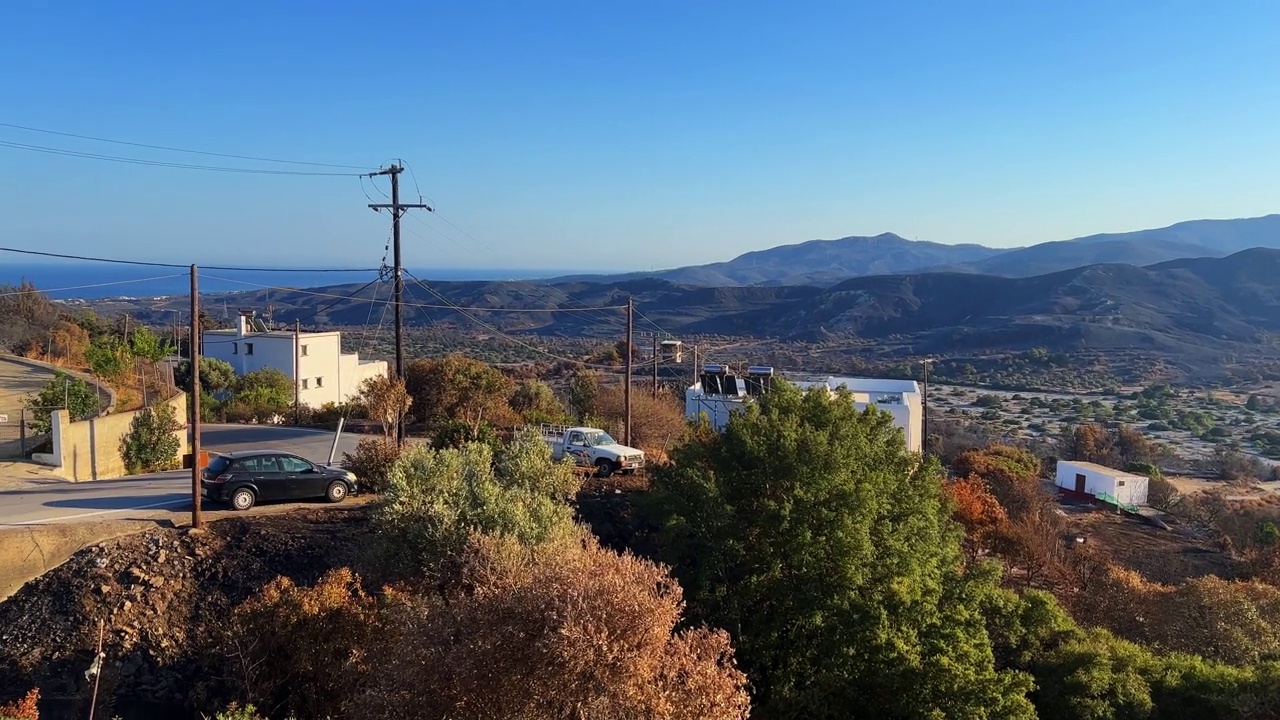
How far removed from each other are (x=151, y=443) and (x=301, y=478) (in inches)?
286

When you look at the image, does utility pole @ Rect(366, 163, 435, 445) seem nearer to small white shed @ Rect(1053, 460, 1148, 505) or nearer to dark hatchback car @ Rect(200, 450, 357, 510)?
dark hatchback car @ Rect(200, 450, 357, 510)

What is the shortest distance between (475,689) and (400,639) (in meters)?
1.24

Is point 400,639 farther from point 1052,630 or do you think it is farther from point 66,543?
point 1052,630

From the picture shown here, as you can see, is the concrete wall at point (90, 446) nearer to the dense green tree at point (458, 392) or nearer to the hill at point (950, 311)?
the dense green tree at point (458, 392)

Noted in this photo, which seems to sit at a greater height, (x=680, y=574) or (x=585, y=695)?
(x=585, y=695)

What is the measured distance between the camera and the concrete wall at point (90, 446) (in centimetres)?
2100

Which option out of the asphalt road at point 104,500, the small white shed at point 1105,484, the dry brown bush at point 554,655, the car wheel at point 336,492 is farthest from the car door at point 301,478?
the small white shed at point 1105,484

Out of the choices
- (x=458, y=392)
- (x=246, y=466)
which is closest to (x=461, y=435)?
(x=246, y=466)

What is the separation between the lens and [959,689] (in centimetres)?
1375

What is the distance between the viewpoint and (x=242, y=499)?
17453mm

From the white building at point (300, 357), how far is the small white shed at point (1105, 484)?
1333 inches

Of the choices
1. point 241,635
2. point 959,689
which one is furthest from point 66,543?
point 959,689

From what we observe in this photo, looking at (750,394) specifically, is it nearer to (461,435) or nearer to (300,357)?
(461,435)

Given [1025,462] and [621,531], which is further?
[1025,462]
